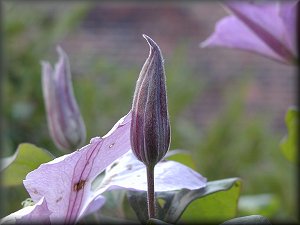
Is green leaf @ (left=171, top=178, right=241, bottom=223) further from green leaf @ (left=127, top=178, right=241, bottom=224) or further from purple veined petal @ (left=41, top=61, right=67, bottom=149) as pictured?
purple veined petal @ (left=41, top=61, right=67, bottom=149)

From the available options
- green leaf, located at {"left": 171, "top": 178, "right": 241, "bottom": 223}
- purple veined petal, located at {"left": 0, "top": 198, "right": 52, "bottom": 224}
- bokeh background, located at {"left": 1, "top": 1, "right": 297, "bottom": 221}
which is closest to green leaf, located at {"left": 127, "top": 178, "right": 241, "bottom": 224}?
green leaf, located at {"left": 171, "top": 178, "right": 241, "bottom": 223}

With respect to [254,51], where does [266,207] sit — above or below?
below

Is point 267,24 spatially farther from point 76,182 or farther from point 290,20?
point 76,182

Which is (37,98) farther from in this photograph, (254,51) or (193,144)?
(254,51)

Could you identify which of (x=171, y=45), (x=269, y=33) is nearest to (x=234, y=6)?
(x=269, y=33)

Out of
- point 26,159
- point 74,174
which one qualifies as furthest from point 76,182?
point 26,159

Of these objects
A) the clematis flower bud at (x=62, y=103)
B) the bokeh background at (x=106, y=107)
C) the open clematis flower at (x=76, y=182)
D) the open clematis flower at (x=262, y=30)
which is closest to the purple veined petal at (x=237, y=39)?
the open clematis flower at (x=262, y=30)
